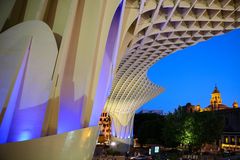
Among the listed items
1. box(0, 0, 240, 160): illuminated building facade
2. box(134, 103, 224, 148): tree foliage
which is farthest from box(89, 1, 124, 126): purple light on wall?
box(134, 103, 224, 148): tree foliage

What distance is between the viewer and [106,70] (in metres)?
12.3

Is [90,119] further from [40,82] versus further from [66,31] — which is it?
[66,31]

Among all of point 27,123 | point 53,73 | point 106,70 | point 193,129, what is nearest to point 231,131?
point 193,129

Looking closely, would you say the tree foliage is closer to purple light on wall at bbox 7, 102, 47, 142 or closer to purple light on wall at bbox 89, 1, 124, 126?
purple light on wall at bbox 89, 1, 124, 126

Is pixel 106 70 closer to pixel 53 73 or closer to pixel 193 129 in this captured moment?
pixel 53 73

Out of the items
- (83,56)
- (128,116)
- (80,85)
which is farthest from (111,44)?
(128,116)

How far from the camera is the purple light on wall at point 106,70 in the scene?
37.1ft

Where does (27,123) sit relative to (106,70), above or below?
below

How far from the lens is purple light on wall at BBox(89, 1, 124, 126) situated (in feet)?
37.1

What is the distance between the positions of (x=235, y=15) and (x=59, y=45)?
19.7m

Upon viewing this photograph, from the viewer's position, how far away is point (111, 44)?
12727 mm

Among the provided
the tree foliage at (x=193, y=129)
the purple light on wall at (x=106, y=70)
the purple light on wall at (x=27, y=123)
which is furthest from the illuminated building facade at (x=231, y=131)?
the purple light on wall at (x=27, y=123)

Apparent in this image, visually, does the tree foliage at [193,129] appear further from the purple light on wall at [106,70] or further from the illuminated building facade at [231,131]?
the illuminated building facade at [231,131]

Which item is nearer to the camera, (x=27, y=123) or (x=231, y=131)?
(x=27, y=123)
